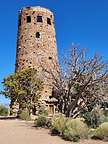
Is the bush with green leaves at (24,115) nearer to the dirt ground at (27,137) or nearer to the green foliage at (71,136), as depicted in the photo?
the dirt ground at (27,137)

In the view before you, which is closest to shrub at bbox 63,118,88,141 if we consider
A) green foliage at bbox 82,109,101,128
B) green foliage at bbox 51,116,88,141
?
green foliage at bbox 51,116,88,141

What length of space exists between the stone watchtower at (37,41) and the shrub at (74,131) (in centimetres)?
2601

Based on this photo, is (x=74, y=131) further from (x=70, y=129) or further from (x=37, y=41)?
(x=37, y=41)

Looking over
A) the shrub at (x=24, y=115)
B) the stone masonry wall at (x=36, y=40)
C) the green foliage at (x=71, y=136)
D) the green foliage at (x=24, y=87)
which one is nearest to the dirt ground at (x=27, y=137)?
the green foliage at (x=71, y=136)

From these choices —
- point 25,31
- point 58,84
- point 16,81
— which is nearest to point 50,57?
point 25,31

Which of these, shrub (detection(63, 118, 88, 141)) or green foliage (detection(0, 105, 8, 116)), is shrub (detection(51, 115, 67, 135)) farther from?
green foliage (detection(0, 105, 8, 116))

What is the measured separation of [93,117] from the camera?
2586 cm

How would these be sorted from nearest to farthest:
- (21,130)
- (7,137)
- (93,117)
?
(7,137) → (21,130) → (93,117)

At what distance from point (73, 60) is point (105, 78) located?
2.82 m

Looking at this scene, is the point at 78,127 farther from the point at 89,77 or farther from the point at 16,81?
the point at 16,81

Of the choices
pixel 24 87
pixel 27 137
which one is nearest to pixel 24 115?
pixel 24 87

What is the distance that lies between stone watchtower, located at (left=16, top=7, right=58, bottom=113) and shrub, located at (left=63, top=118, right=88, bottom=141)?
2601cm

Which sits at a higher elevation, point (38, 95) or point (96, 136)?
point (38, 95)

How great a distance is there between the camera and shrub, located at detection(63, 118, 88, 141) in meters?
20.5
